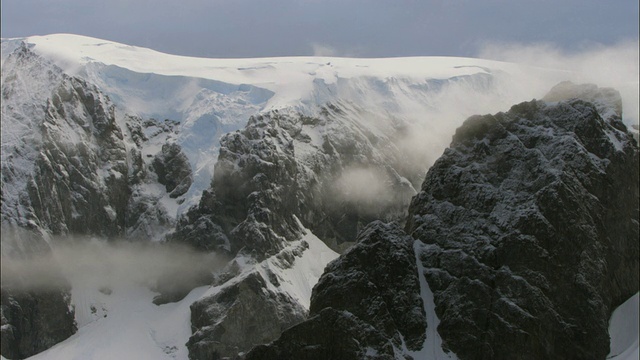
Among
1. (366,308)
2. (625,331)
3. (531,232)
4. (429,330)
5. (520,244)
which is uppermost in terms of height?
(531,232)

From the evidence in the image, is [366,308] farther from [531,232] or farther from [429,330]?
[531,232]

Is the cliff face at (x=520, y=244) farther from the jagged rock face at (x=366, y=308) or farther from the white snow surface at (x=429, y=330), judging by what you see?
the white snow surface at (x=429, y=330)

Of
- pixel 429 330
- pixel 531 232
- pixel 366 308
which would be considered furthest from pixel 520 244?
pixel 366 308

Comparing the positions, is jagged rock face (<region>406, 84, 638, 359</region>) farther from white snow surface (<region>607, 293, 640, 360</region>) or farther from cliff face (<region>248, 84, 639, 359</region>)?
white snow surface (<region>607, 293, 640, 360</region>)

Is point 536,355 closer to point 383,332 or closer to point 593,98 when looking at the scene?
point 383,332

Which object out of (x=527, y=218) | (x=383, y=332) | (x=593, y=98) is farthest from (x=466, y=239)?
(x=593, y=98)

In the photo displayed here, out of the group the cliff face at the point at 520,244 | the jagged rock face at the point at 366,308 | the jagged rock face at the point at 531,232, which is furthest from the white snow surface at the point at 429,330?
the jagged rock face at the point at 366,308
